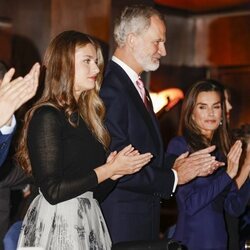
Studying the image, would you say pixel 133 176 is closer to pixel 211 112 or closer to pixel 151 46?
pixel 151 46

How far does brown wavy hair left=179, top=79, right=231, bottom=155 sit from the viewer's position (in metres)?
3.48

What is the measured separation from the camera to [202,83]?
3615mm

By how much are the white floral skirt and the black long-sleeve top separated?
0.24 feet

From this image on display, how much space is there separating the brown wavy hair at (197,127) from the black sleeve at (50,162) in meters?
1.13

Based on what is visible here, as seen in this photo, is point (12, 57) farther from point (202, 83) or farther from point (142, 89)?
point (142, 89)

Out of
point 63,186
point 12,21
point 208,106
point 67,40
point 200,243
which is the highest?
point 12,21

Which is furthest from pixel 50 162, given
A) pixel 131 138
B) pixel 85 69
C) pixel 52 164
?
pixel 131 138

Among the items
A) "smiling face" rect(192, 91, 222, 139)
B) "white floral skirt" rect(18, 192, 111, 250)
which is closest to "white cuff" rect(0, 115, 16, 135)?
"white floral skirt" rect(18, 192, 111, 250)

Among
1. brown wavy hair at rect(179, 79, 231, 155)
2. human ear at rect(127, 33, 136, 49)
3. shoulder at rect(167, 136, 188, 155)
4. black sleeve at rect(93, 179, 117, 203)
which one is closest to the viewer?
black sleeve at rect(93, 179, 117, 203)

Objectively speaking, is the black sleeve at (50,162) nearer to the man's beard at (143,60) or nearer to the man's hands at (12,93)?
the man's hands at (12,93)

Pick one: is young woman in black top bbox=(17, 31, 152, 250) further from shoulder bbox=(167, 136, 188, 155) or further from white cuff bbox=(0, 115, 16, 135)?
shoulder bbox=(167, 136, 188, 155)

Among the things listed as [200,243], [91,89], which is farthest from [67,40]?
[200,243]

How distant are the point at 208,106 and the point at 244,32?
3.52 m

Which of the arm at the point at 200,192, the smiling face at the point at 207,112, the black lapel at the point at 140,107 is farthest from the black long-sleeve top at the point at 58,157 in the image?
the smiling face at the point at 207,112
